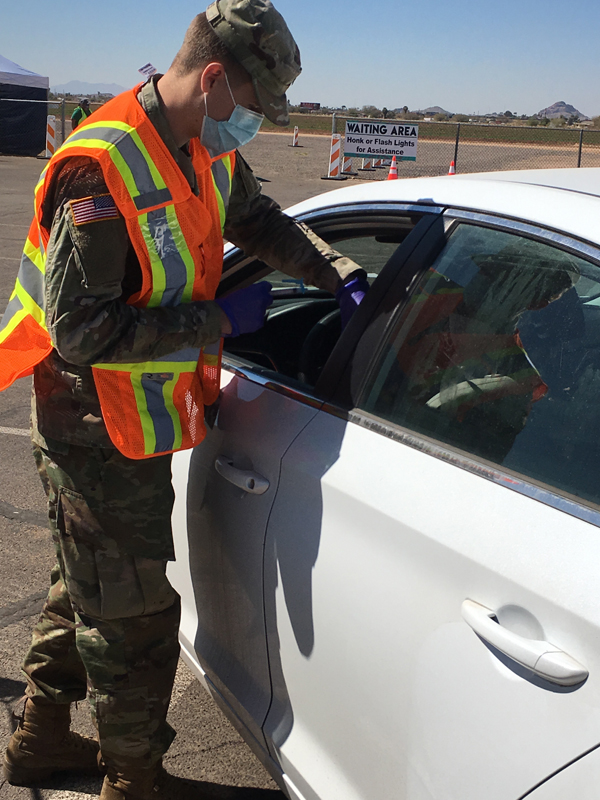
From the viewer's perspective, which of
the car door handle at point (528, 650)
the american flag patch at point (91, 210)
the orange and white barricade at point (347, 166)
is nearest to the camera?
the car door handle at point (528, 650)

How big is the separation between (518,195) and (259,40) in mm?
644

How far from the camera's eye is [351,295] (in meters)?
2.04

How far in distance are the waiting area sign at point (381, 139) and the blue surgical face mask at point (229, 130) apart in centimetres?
1423

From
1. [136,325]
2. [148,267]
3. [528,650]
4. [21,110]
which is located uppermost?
[21,110]

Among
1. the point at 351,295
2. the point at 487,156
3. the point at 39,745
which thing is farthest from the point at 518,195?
the point at 487,156

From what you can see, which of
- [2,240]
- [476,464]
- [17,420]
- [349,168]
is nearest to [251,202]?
[476,464]

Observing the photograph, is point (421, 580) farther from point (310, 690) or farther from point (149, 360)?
point (149, 360)

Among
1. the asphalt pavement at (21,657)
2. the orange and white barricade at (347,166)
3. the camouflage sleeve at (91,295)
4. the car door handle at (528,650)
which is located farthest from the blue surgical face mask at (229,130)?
the orange and white barricade at (347,166)

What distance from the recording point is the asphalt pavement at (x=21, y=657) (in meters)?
2.22

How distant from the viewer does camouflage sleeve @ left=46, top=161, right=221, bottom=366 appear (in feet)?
5.27

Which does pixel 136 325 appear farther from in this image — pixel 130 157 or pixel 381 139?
pixel 381 139

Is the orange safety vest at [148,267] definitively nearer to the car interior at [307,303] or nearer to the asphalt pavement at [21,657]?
the car interior at [307,303]

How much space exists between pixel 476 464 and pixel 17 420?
3.77 metres

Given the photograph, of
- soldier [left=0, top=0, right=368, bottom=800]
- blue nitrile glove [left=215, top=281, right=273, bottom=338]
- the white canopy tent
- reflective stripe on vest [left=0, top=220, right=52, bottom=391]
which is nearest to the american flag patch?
soldier [left=0, top=0, right=368, bottom=800]
